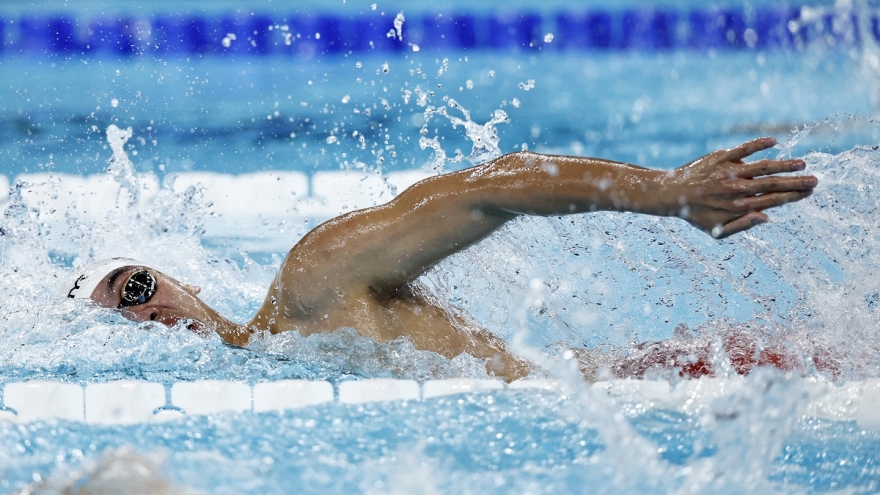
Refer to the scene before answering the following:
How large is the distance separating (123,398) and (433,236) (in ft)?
2.16

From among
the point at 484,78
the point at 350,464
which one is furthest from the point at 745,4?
the point at 350,464

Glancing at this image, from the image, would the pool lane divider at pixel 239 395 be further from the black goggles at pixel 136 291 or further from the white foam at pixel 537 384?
the black goggles at pixel 136 291

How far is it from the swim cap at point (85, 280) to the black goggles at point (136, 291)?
7 cm

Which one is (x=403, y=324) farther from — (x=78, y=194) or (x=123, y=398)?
(x=78, y=194)

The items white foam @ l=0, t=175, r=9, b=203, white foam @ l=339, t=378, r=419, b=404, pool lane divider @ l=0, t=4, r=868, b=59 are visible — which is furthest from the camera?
pool lane divider @ l=0, t=4, r=868, b=59

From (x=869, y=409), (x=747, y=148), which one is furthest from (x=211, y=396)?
(x=869, y=409)

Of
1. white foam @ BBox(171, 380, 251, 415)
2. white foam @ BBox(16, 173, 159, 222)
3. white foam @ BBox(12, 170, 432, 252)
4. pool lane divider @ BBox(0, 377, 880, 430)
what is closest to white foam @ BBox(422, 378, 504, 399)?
pool lane divider @ BBox(0, 377, 880, 430)

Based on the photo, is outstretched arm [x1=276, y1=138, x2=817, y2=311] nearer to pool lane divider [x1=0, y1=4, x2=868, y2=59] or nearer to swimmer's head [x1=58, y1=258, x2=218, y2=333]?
swimmer's head [x1=58, y1=258, x2=218, y2=333]

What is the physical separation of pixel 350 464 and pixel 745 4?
556 centimetres

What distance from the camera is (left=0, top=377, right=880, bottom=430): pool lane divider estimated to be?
1.61 m

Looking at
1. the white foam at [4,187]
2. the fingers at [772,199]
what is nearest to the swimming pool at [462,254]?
the white foam at [4,187]

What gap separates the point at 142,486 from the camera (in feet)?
3.73

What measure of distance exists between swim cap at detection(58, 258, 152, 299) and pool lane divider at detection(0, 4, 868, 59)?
394 centimetres

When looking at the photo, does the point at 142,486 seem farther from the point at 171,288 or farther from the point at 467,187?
the point at 171,288
